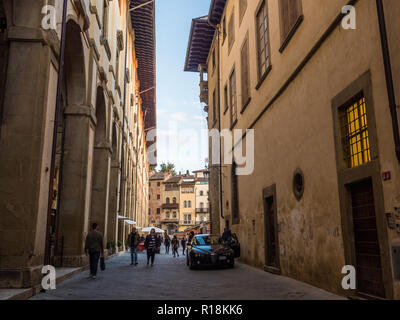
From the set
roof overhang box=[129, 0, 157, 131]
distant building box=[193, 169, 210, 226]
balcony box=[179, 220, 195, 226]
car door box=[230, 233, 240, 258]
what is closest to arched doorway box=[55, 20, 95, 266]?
car door box=[230, 233, 240, 258]

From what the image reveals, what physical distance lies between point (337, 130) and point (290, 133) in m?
2.81

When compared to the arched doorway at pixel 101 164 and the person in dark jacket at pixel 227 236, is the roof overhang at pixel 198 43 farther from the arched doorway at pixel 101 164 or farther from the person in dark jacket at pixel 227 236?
the person in dark jacket at pixel 227 236

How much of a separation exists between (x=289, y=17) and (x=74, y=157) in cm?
770

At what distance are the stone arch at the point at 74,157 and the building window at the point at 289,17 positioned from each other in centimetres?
595

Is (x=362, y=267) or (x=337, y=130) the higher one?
Result: (x=337, y=130)

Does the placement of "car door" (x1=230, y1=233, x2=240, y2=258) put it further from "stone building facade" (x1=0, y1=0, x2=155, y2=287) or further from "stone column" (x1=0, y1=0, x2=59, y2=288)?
"stone column" (x1=0, y1=0, x2=59, y2=288)


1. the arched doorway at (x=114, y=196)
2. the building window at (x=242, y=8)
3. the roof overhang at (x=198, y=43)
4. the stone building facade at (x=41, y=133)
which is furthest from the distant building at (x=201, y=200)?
the stone building facade at (x=41, y=133)

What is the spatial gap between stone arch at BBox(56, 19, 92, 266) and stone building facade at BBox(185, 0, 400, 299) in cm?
589

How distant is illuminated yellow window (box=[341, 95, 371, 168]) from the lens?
6.55 meters

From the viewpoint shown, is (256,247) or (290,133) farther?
(256,247)

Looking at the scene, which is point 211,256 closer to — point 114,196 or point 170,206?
point 114,196

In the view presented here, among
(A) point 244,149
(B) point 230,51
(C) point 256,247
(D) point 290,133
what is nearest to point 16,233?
(D) point 290,133

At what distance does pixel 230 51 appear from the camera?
19312 mm
